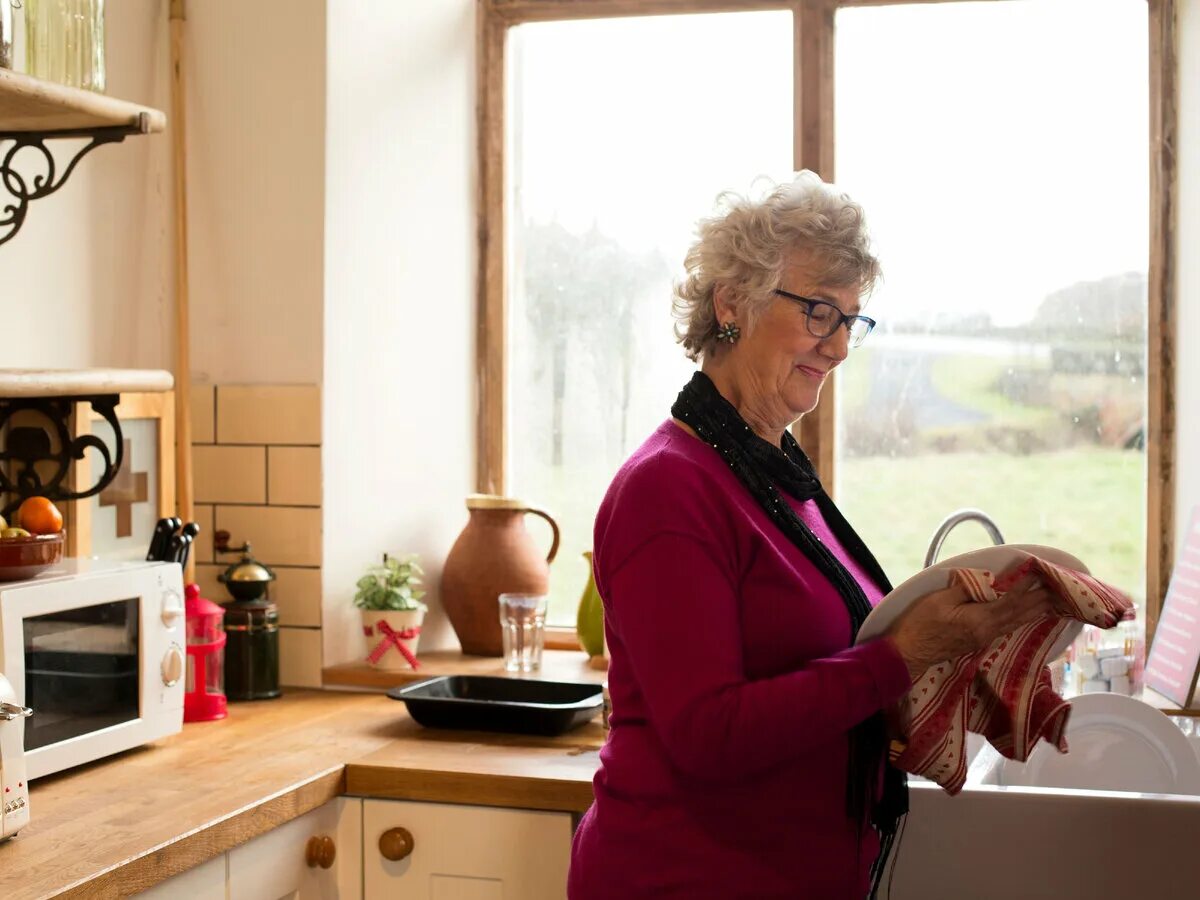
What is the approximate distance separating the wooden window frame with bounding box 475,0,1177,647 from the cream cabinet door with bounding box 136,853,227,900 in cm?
111

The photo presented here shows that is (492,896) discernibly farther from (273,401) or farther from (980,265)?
(980,265)

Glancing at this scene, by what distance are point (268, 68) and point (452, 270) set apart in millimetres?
509

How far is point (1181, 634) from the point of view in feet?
7.53

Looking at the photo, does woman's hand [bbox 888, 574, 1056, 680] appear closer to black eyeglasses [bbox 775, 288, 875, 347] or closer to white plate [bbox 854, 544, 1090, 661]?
white plate [bbox 854, 544, 1090, 661]

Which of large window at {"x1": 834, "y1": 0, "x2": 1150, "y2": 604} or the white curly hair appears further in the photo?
large window at {"x1": 834, "y1": 0, "x2": 1150, "y2": 604}

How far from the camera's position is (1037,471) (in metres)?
2.59

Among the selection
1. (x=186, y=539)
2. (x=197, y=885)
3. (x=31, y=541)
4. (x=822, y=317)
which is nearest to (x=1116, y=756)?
(x=822, y=317)

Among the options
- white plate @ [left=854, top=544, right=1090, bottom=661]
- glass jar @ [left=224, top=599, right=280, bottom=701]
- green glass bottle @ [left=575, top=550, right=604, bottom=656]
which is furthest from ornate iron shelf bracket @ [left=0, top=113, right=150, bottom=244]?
white plate @ [left=854, top=544, right=1090, bottom=661]

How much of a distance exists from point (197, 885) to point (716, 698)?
70 cm

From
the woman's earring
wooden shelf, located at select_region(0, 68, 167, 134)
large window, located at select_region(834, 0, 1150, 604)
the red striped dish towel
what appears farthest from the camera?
large window, located at select_region(834, 0, 1150, 604)

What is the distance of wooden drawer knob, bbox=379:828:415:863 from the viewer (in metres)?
1.89

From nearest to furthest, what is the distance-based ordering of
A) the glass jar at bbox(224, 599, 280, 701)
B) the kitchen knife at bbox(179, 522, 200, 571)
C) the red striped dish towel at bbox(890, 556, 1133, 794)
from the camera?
the red striped dish towel at bbox(890, 556, 1133, 794)
the kitchen knife at bbox(179, 522, 200, 571)
the glass jar at bbox(224, 599, 280, 701)

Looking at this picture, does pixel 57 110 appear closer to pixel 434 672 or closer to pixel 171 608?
pixel 171 608

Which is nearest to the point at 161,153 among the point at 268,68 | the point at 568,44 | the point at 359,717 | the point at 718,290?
the point at 268,68
